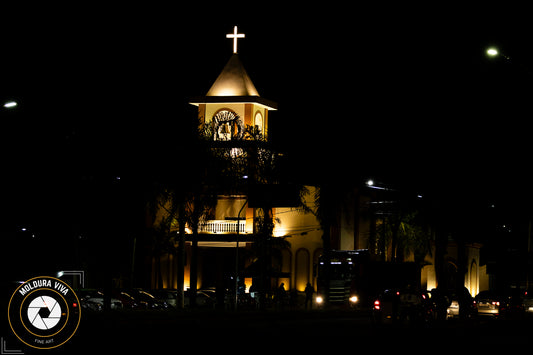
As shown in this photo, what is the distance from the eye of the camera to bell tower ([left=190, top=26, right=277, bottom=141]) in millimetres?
65312

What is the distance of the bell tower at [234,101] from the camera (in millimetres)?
65312

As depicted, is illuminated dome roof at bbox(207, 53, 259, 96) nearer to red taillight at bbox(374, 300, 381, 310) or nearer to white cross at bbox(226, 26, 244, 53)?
white cross at bbox(226, 26, 244, 53)

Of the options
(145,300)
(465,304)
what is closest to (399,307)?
(465,304)

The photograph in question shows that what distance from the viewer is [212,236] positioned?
64312 millimetres

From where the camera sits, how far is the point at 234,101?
65.7 m

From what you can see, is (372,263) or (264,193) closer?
(264,193)

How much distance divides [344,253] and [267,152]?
756 centimetres

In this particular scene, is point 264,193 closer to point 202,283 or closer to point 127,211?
point 127,211

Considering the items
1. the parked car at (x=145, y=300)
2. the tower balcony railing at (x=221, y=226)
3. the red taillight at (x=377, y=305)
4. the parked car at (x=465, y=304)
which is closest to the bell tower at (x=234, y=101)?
the tower balcony railing at (x=221, y=226)

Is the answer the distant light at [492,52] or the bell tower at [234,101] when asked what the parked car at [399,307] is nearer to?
the distant light at [492,52]

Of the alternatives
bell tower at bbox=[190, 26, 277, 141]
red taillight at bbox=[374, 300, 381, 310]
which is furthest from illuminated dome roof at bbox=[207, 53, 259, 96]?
red taillight at bbox=[374, 300, 381, 310]

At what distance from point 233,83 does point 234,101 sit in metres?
1.93

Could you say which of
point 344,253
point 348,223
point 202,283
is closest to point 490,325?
point 344,253

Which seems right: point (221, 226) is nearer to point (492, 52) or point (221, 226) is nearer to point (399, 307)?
point (399, 307)
